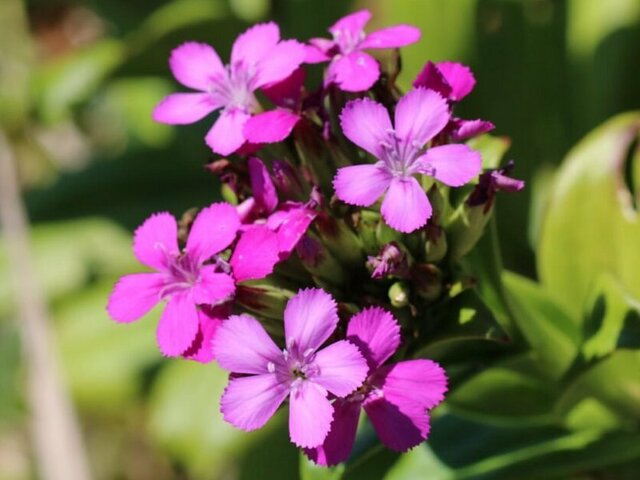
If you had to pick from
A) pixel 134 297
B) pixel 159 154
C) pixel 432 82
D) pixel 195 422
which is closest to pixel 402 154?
pixel 432 82

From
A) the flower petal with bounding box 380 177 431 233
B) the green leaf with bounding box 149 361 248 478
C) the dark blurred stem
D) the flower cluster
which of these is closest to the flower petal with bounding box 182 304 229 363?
the flower cluster

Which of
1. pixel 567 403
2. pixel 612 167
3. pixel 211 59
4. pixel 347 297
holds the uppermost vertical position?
pixel 211 59

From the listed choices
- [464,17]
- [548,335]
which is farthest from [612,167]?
[464,17]

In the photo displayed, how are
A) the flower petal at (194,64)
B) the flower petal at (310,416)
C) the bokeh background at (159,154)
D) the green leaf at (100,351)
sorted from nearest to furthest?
1. the flower petal at (310,416)
2. the flower petal at (194,64)
3. the bokeh background at (159,154)
4. the green leaf at (100,351)

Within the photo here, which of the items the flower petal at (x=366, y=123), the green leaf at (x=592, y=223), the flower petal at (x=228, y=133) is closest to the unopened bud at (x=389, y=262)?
the flower petal at (x=366, y=123)

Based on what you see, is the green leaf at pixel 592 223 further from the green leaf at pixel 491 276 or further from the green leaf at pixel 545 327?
the green leaf at pixel 491 276

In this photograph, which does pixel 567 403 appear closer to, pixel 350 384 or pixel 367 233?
pixel 367 233
